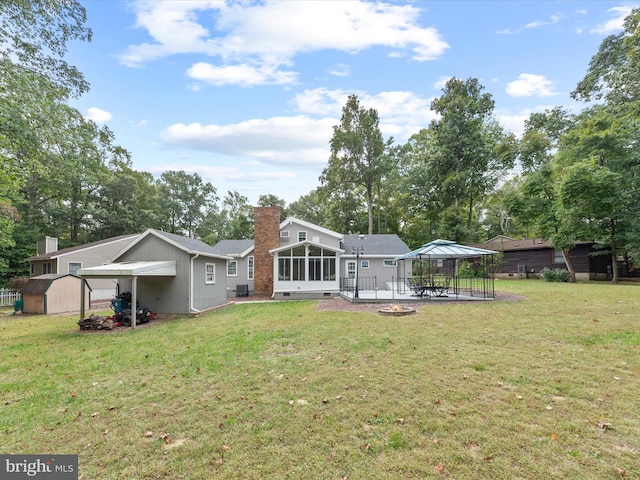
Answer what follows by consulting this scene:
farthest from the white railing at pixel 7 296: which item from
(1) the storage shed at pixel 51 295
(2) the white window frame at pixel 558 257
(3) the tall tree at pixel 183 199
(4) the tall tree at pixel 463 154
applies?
(2) the white window frame at pixel 558 257

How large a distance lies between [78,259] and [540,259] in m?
37.3

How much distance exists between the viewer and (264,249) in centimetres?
1823

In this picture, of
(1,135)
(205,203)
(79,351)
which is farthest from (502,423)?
(205,203)

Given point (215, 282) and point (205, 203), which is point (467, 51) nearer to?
point (215, 282)

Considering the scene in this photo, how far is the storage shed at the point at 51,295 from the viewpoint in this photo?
13.2m

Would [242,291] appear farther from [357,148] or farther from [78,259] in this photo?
[357,148]

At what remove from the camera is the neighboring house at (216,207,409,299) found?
54.1ft

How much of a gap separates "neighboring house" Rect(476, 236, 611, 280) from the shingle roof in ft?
79.7

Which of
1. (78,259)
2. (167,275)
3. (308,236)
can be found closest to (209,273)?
(167,275)

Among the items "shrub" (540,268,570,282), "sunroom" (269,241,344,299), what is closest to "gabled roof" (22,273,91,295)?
"sunroom" (269,241,344,299)

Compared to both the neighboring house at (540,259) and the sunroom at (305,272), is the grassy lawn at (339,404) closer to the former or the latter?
the sunroom at (305,272)

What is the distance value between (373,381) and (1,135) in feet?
34.9

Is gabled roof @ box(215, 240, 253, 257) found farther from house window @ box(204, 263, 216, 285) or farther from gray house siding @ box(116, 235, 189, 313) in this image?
gray house siding @ box(116, 235, 189, 313)

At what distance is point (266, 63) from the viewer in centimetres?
1288
